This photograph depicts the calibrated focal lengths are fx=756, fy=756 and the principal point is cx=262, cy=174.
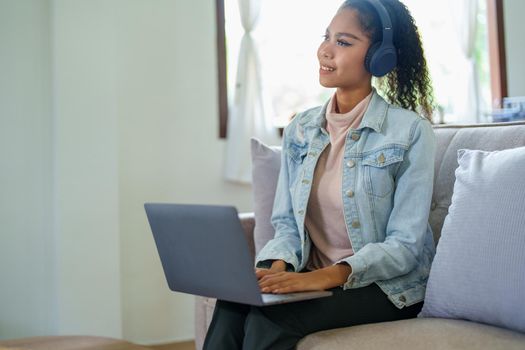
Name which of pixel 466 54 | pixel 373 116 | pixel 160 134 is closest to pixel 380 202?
pixel 373 116

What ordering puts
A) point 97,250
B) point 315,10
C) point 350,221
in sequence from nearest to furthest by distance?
point 350,221
point 97,250
point 315,10

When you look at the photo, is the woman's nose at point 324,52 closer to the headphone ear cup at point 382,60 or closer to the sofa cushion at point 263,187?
the headphone ear cup at point 382,60

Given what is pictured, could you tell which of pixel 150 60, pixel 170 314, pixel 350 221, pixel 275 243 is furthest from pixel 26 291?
pixel 350 221

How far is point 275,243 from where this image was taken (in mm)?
1837

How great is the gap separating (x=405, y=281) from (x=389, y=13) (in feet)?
2.18

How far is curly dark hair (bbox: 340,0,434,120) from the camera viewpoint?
72.7 inches

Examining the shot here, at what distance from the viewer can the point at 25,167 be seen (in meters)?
3.01

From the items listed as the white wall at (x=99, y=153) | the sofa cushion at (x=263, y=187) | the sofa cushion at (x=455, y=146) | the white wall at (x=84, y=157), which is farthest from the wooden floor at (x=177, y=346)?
the sofa cushion at (x=455, y=146)

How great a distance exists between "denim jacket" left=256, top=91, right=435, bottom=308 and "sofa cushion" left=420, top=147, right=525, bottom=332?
7 cm

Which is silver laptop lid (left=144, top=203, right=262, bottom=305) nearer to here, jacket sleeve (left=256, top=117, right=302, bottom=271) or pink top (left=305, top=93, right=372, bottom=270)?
jacket sleeve (left=256, top=117, right=302, bottom=271)

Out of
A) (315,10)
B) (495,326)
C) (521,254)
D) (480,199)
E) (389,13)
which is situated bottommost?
(495,326)

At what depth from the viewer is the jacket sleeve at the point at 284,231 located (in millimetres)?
1784

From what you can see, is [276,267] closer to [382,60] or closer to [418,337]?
[418,337]

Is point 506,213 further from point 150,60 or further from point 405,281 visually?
point 150,60
